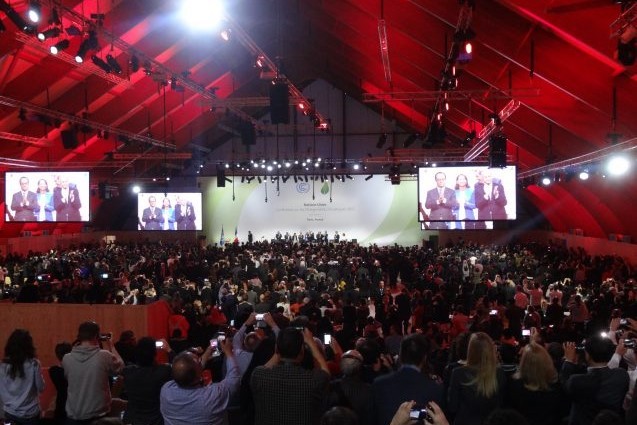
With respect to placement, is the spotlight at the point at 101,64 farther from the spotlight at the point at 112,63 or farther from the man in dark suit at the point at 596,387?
the man in dark suit at the point at 596,387

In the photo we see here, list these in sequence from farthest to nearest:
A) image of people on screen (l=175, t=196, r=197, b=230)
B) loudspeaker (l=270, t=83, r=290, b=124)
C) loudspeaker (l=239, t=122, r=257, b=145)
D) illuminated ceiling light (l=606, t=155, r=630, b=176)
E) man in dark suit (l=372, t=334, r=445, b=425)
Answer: image of people on screen (l=175, t=196, r=197, b=230) < loudspeaker (l=239, t=122, r=257, b=145) < loudspeaker (l=270, t=83, r=290, b=124) < illuminated ceiling light (l=606, t=155, r=630, b=176) < man in dark suit (l=372, t=334, r=445, b=425)

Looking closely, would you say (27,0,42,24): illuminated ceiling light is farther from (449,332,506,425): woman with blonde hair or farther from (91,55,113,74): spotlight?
(449,332,506,425): woman with blonde hair

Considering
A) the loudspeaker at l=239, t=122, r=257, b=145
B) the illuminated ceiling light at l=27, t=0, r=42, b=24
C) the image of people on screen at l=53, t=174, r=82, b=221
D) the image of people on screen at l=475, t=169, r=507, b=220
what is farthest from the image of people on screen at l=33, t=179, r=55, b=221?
the image of people on screen at l=475, t=169, r=507, b=220

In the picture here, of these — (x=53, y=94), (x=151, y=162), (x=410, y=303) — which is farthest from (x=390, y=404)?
(x=151, y=162)

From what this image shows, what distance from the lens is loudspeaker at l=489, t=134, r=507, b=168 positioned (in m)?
12.1

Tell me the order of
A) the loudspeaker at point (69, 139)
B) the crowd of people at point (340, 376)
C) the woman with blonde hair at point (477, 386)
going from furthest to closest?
1. the loudspeaker at point (69, 139)
2. the woman with blonde hair at point (477, 386)
3. the crowd of people at point (340, 376)

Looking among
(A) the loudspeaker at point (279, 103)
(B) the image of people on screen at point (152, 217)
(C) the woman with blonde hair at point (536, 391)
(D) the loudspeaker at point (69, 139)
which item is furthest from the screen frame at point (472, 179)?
(B) the image of people on screen at point (152, 217)

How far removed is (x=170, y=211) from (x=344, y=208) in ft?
33.6

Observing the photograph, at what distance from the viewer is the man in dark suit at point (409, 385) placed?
11.1 ft

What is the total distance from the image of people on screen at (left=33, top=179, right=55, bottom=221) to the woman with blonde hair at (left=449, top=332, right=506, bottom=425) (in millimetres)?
14677

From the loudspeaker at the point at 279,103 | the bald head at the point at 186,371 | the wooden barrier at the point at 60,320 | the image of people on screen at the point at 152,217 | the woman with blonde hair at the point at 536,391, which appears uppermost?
the loudspeaker at the point at 279,103

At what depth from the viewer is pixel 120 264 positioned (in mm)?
19125

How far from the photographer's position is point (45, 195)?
16.2 meters

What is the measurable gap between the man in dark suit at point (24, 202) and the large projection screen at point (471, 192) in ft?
32.8
